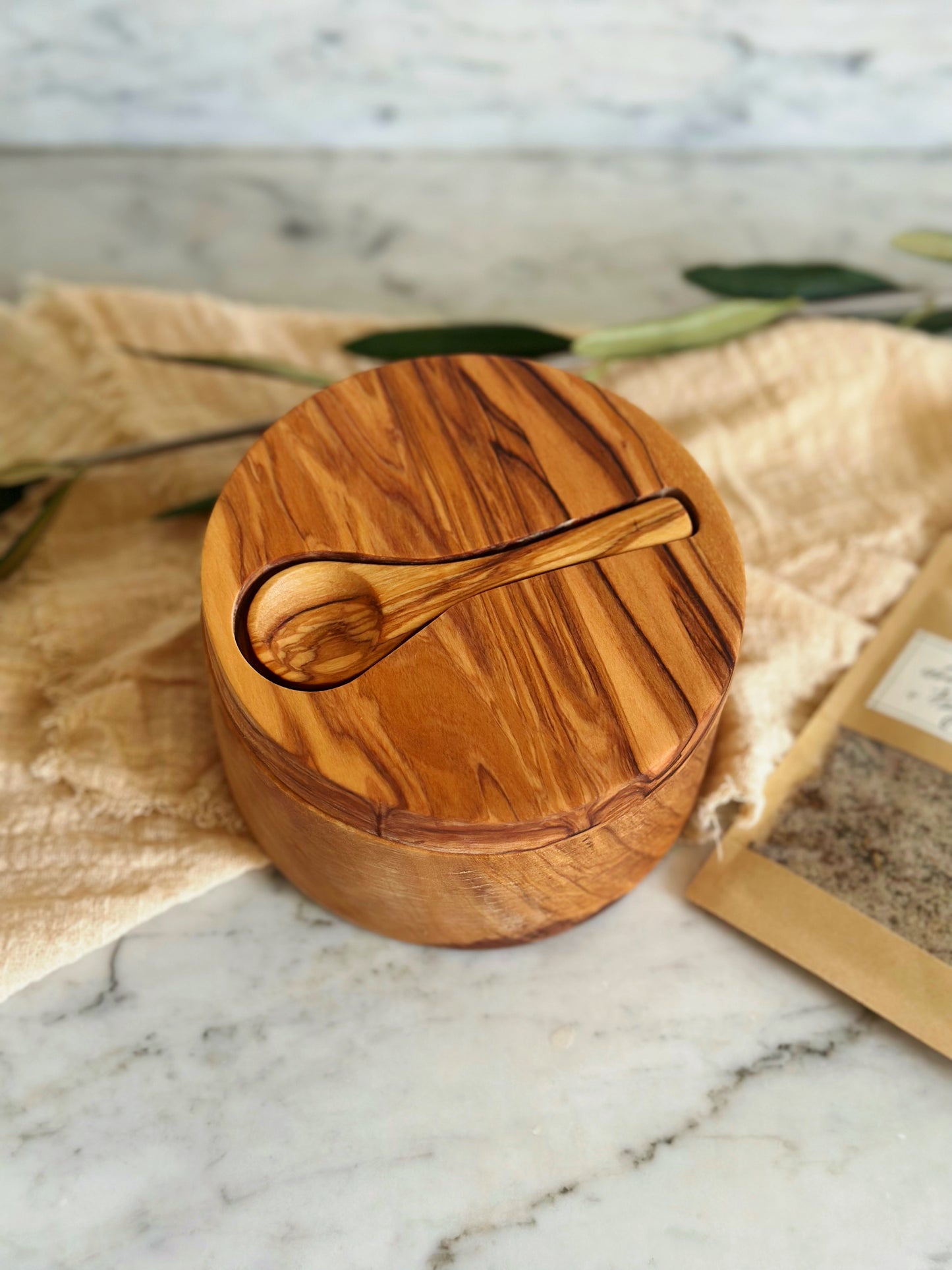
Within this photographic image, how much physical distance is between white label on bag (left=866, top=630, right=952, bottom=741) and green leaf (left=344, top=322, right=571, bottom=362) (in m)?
0.29

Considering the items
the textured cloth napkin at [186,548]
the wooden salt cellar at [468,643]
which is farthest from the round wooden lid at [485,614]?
the textured cloth napkin at [186,548]

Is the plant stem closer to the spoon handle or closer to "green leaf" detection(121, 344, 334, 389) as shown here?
"green leaf" detection(121, 344, 334, 389)

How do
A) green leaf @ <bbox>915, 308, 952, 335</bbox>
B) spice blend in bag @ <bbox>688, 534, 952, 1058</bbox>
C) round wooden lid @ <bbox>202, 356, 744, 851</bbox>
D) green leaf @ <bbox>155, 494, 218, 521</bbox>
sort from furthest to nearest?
green leaf @ <bbox>915, 308, 952, 335</bbox>, green leaf @ <bbox>155, 494, 218, 521</bbox>, spice blend in bag @ <bbox>688, 534, 952, 1058</bbox>, round wooden lid @ <bbox>202, 356, 744, 851</bbox>

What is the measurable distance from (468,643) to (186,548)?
0.88 ft

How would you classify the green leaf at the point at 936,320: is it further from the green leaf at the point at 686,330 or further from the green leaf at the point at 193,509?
the green leaf at the point at 193,509

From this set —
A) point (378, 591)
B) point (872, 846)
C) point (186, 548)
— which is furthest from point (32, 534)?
point (872, 846)

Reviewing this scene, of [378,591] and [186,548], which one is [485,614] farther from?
[186,548]

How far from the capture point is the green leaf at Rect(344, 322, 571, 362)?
694mm

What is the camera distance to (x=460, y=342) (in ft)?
2.30

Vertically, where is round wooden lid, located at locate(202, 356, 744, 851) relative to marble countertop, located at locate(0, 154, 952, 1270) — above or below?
above

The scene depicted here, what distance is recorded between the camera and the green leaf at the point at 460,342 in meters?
0.69

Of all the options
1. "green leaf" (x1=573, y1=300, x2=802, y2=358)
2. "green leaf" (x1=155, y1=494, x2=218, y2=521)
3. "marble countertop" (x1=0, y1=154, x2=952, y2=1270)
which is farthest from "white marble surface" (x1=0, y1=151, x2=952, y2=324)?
"marble countertop" (x1=0, y1=154, x2=952, y2=1270)

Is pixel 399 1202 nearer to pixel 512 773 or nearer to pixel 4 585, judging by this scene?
pixel 512 773

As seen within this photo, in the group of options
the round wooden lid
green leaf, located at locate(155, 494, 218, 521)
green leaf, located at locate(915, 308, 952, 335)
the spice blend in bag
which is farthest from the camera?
green leaf, located at locate(915, 308, 952, 335)
